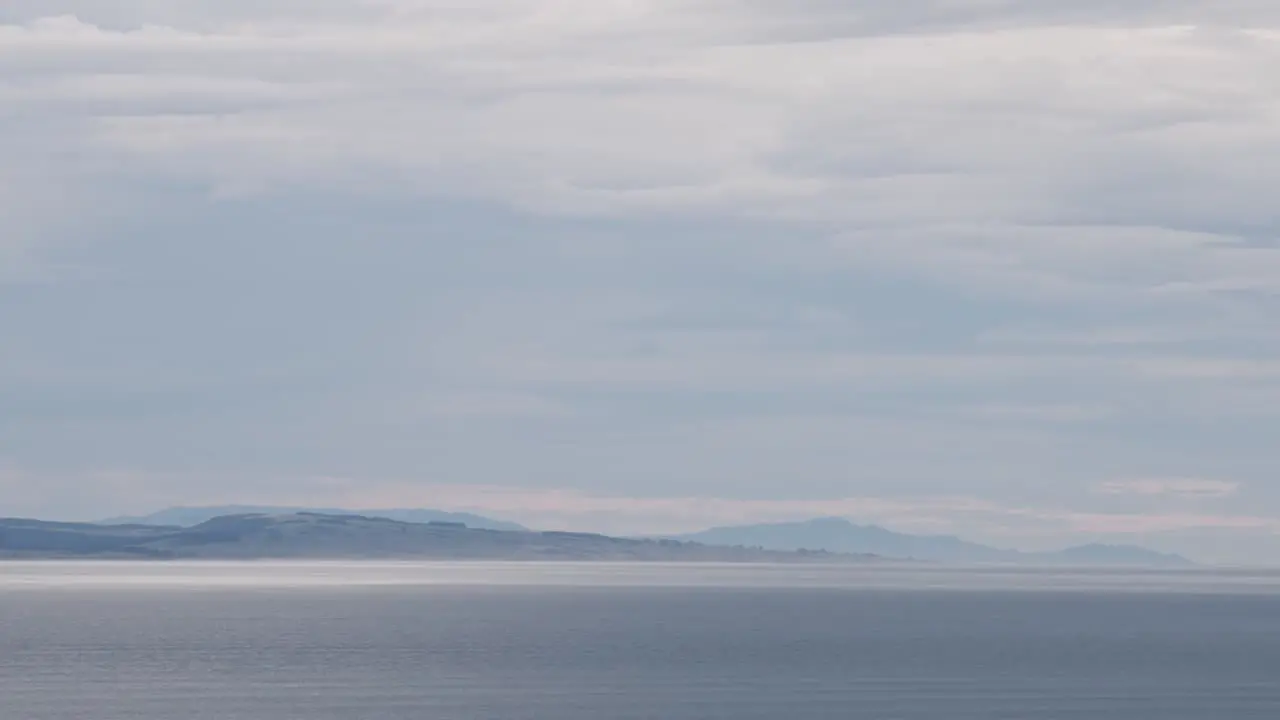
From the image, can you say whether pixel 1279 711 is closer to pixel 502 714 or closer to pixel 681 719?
pixel 681 719

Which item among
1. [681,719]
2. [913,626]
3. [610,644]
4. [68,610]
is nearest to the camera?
[681,719]

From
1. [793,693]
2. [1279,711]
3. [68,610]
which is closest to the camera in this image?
[1279,711]

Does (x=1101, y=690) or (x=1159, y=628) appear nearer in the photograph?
(x=1101, y=690)

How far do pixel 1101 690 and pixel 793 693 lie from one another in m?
14.3

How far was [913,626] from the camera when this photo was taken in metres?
165

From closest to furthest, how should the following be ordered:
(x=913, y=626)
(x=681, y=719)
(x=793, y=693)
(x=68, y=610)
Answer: (x=681, y=719) → (x=793, y=693) → (x=913, y=626) → (x=68, y=610)

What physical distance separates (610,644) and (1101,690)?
4430 centimetres

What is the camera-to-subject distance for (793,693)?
90125mm

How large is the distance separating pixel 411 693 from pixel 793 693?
16281 mm

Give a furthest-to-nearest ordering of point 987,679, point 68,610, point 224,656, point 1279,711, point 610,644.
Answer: point 68,610 < point 610,644 < point 224,656 < point 987,679 < point 1279,711

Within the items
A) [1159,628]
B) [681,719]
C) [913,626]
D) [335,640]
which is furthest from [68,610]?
[681,719]

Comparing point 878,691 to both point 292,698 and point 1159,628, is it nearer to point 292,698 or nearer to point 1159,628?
point 292,698

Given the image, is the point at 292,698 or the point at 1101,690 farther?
the point at 1101,690

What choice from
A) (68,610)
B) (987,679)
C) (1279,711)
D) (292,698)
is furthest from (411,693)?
(68,610)
